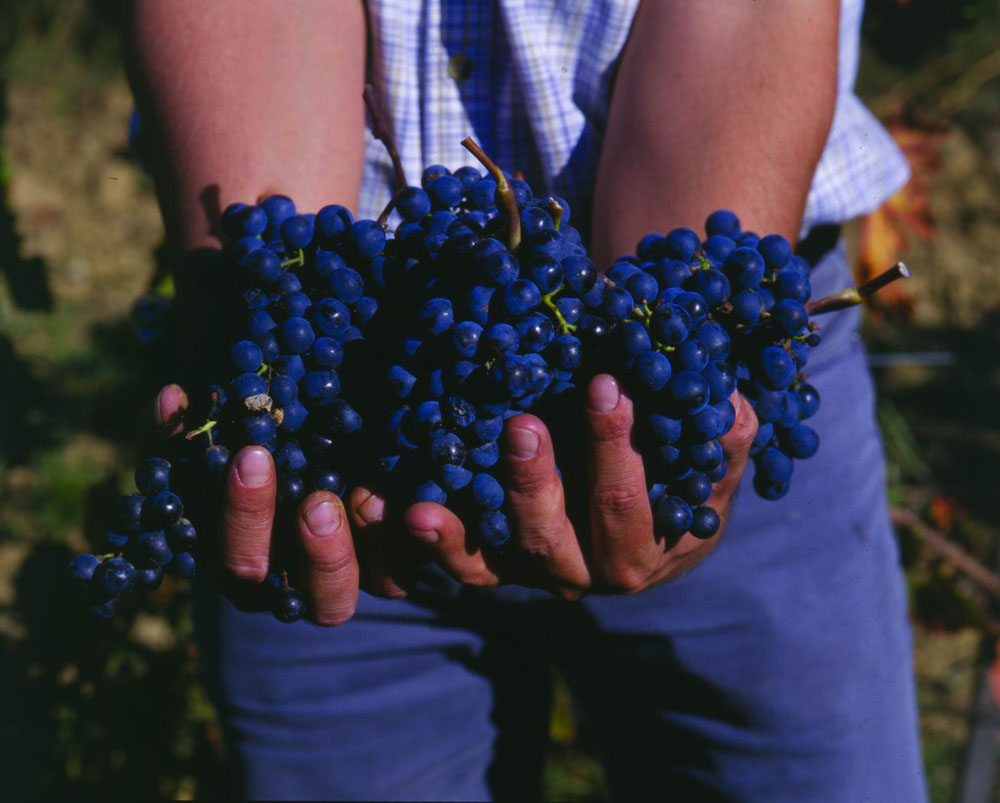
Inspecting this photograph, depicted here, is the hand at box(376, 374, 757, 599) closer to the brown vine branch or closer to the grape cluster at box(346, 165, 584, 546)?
the grape cluster at box(346, 165, 584, 546)

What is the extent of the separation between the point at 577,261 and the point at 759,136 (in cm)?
38

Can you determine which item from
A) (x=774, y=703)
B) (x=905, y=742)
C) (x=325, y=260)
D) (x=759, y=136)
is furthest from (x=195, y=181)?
(x=905, y=742)

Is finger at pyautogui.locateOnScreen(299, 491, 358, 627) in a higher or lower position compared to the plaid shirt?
lower

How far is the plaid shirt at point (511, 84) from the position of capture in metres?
1.12

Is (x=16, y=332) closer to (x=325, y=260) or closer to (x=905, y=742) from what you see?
(x=325, y=260)

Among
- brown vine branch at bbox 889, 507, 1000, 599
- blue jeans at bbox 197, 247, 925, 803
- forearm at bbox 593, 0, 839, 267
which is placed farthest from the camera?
brown vine branch at bbox 889, 507, 1000, 599

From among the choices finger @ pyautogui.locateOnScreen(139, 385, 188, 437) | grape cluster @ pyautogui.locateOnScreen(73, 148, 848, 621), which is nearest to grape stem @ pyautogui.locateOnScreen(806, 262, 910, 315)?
grape cluster @ pyautogui.locateOnScreen(73, 148, 848, 621)

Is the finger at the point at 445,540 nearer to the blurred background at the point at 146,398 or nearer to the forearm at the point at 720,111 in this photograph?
the forearm at the point at 720,111

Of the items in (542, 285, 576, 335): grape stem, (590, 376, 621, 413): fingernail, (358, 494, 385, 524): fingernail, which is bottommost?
(358, 494, 385, 524): fingernail

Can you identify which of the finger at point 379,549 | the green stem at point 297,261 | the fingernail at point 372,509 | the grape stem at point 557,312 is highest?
the green stem at point 297,261

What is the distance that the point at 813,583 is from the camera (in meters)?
1.30

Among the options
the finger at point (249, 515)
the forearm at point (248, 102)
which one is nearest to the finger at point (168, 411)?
the finger at point (249, 515)

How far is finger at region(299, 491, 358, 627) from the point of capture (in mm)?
873

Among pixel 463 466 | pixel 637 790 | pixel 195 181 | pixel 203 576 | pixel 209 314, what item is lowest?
pixel 637 790
